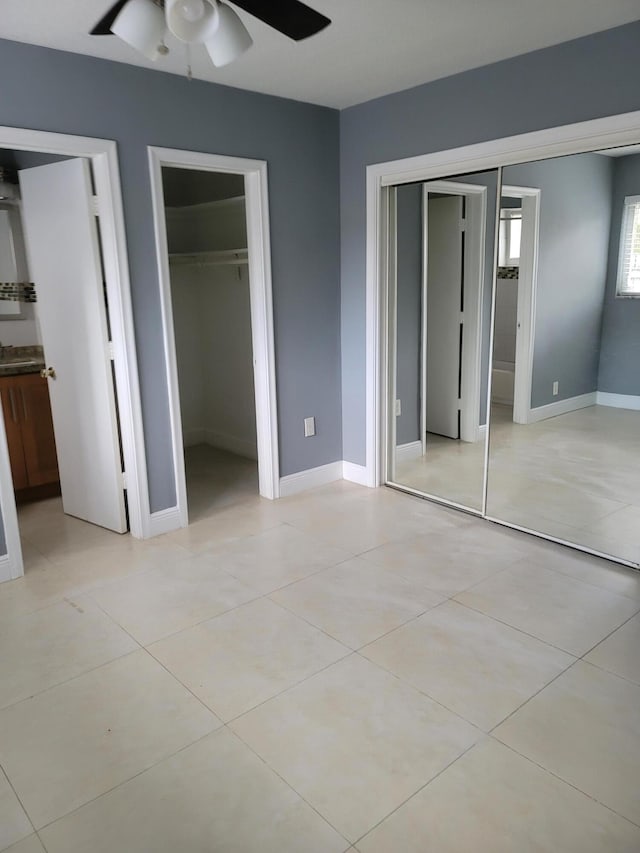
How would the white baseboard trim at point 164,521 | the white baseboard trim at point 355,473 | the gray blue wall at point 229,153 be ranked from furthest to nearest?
1. the white baseboard trim at point 355,473
2. the white baseboard trim at point 164,521
3. the gray blue wall at point 229,153

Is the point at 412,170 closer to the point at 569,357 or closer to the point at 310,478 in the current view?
the point at 569,357

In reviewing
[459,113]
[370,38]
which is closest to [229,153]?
[370,38]

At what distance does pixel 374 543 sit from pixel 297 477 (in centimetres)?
102

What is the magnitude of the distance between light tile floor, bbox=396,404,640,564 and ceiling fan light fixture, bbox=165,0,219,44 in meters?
2.58

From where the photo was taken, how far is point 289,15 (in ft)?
6.37

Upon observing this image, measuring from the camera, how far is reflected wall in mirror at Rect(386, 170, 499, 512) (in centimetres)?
414

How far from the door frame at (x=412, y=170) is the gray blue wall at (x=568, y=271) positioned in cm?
12

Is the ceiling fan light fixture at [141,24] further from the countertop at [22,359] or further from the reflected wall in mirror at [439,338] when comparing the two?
the countertop at [22,359]

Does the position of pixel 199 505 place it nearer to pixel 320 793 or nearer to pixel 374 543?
pixel 374 543

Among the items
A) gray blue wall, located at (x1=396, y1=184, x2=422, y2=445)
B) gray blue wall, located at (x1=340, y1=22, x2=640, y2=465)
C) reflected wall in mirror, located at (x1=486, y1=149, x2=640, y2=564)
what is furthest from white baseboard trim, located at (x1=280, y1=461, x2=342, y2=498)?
reflected wall in mirror, located at (x1=486, y1=149, x2=640, y2=564)

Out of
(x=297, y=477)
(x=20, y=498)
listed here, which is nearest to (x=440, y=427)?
(x=297, y=477)

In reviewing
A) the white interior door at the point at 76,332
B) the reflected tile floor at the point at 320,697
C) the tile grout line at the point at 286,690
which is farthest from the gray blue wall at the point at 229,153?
the tile grout line at the point at 286,690

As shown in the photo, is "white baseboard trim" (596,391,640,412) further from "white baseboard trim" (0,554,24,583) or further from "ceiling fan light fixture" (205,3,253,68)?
"white baseboard trim" (0,554,24,583)

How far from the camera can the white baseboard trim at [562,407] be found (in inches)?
144
